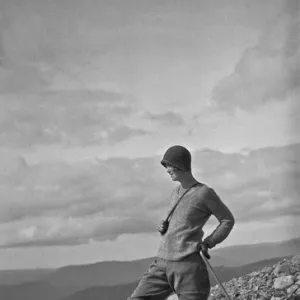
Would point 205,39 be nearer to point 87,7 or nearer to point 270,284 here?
point 87,7

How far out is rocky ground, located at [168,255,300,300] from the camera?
A: 3551 mm

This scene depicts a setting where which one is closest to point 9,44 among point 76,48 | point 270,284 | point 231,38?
point 76,48

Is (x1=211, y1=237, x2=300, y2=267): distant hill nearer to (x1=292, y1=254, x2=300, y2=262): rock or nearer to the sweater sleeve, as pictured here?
(x1=292, y1=254, x2=300, y2=262): rock

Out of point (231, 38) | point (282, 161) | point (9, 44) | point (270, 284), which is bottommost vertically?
point (270, 284)

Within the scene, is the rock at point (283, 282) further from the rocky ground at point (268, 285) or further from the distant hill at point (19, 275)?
the distant hill at point (19, 275)

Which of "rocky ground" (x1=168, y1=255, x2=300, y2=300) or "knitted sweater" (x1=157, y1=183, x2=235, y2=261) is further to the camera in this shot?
"rocky ground" (x1=168, y1=255, x2=300, y2=300)

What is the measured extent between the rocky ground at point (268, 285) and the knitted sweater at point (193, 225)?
1.43m

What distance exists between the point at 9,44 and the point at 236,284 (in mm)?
1829

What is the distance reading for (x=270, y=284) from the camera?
11.9ft

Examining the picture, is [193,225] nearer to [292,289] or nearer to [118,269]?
[292,289]

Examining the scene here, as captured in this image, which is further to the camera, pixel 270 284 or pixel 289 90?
pixel 289 90

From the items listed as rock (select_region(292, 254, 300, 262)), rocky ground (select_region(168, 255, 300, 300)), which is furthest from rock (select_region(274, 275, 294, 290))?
rock (select_region(292, 254, 300, 262))

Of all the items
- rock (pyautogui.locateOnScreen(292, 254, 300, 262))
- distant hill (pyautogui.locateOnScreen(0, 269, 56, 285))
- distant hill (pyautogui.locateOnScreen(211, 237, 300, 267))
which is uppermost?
distant hill (pyautogui.locateOnScreen(0, 269, 56, 285))

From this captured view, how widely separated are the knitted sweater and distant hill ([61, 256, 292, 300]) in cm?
195
